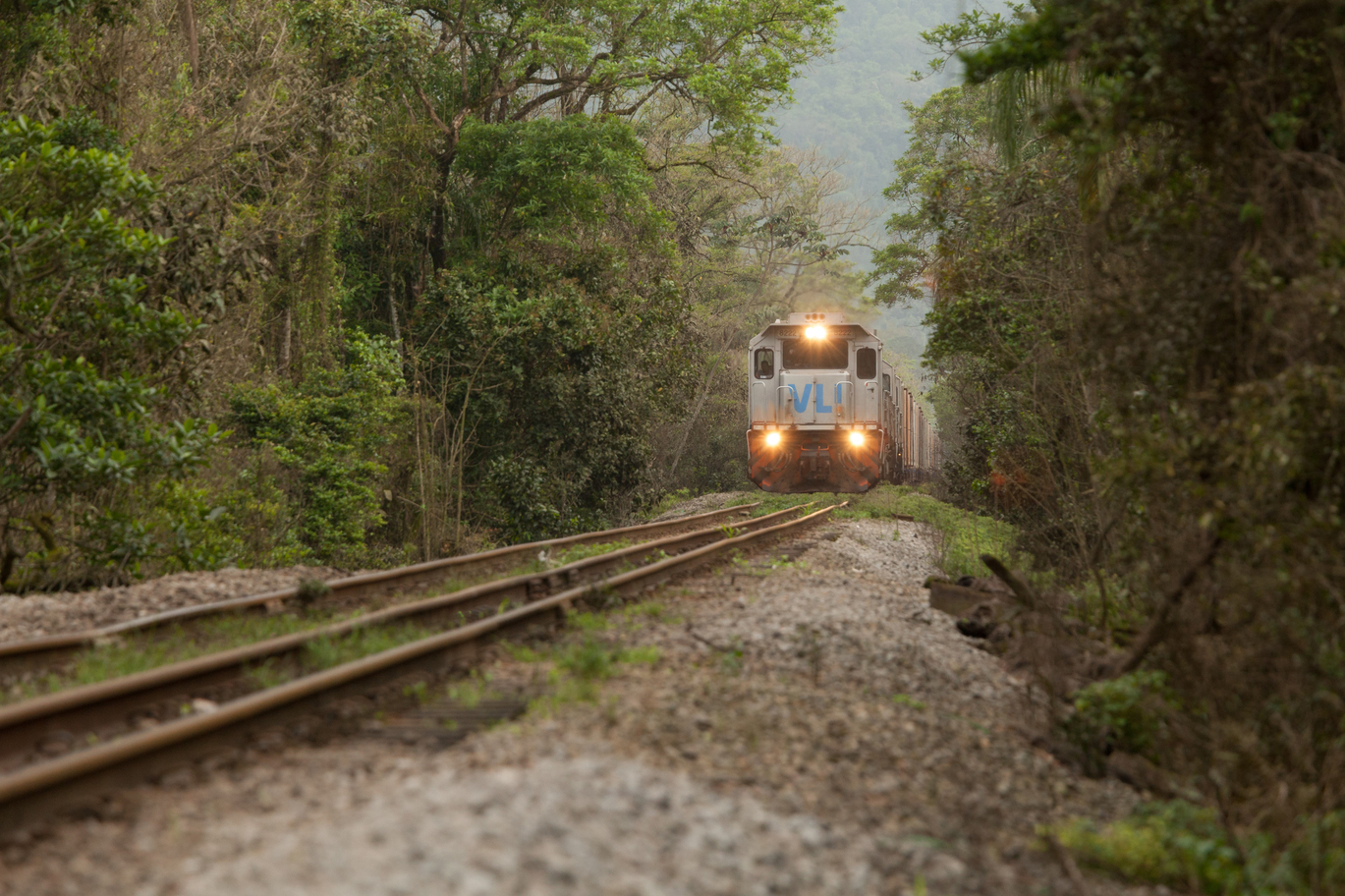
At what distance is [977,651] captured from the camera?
308 inches

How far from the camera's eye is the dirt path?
3072 mm

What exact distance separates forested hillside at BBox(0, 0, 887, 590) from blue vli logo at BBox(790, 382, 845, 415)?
10.1ft

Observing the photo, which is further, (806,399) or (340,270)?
(806,399)

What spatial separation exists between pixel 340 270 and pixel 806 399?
9.77 m

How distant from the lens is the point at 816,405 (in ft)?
69.4

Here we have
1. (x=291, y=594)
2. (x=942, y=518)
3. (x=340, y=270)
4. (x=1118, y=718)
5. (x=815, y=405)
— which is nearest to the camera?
(x=1118, y=718)

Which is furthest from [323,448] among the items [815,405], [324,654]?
[324,654]

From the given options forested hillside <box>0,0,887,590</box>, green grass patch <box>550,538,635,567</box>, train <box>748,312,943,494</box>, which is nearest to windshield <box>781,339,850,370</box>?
train <box>748,312,943,494</box>

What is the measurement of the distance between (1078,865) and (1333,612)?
1.85 m

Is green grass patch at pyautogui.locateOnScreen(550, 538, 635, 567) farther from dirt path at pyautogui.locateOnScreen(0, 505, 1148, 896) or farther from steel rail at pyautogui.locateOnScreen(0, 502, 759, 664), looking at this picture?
dirt path at pyautogui.locateOnScreen(0, 505, 1148, 896)

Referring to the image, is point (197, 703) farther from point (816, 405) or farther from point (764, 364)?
point (764, 364)

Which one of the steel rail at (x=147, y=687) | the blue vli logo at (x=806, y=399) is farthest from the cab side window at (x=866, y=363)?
the steel rail at (x=147, y=687)

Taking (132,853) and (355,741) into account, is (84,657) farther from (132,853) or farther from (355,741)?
(132,853)

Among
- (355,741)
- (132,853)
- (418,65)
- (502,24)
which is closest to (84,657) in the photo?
(355,741)
